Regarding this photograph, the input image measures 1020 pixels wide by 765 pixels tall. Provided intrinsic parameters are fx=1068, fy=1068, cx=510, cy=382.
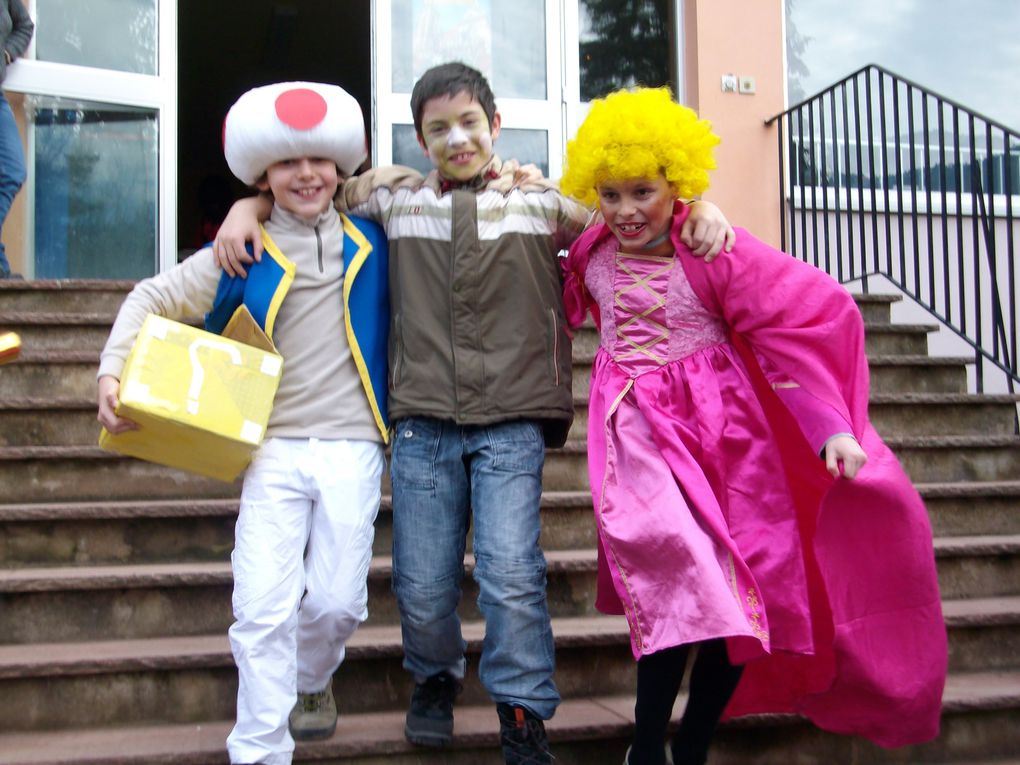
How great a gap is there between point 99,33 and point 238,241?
3.51m

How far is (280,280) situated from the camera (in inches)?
93.8

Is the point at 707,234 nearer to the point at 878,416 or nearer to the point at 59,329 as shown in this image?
the point at 878,416

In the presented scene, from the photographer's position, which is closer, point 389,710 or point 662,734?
point 662,734

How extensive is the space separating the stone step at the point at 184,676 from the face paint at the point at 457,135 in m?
1.20

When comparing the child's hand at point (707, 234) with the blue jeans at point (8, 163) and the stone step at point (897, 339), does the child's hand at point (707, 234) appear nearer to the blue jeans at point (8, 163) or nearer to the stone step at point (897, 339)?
the stone step at point (897, 339)

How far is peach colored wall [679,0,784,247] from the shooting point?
18.8ft

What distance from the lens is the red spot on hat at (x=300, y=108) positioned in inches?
91.6

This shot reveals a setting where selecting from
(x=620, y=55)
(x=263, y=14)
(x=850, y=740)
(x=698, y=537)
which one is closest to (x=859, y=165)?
(x=620, y=55)

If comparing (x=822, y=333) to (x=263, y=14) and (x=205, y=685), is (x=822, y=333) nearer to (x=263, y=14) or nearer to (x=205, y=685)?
(x=205, y=685)

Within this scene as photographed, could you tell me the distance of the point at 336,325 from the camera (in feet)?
8.00

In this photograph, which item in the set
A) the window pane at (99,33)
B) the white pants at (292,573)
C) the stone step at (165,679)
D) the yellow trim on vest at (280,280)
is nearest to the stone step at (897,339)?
the stone step at (165,679)

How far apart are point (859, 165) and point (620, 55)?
1566 millimetres

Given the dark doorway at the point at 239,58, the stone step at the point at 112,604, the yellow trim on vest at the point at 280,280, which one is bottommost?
the stone step at the point at 112,604

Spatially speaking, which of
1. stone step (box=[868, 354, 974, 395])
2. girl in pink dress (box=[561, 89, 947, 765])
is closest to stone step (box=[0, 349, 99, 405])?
girl in pink dress (box=[561, 89, 947, 765])
